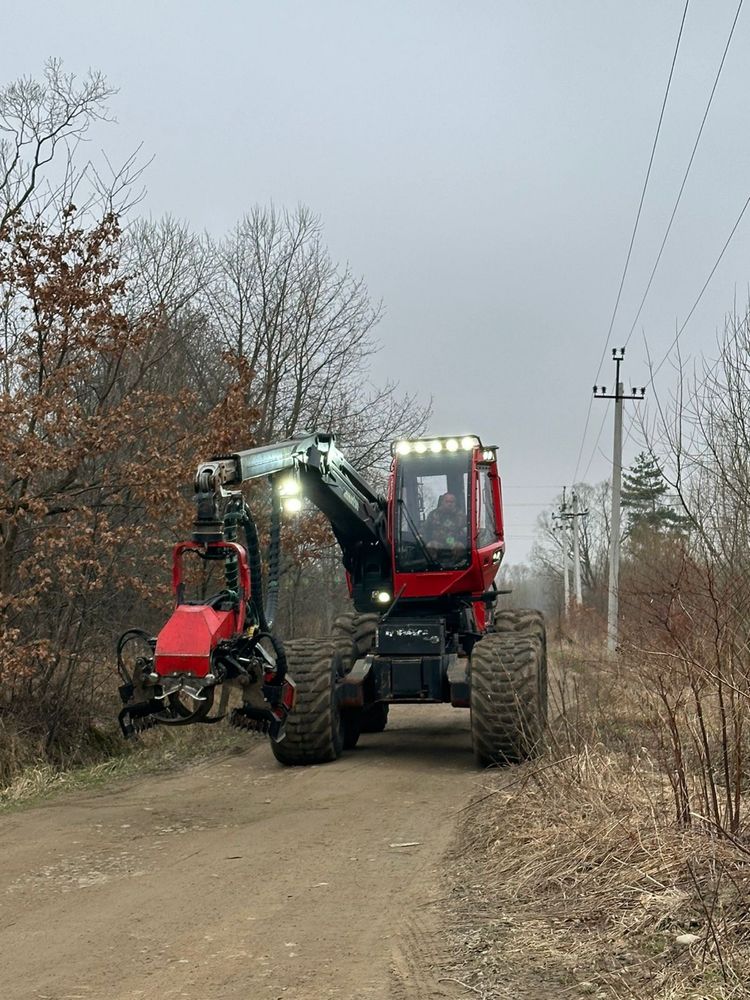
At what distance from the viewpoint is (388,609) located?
1291 cm

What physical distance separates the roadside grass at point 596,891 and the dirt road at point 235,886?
0.31 metres

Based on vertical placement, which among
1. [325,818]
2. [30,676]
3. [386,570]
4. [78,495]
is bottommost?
[325,818]

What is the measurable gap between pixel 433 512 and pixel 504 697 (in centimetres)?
271

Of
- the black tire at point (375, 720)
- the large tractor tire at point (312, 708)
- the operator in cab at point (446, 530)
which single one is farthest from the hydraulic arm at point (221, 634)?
the black tire at point (375, 720)

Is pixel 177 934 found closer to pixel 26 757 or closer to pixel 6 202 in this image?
pixel 26 757

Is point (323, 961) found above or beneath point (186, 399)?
beneath

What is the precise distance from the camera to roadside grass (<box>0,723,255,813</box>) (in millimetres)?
10695

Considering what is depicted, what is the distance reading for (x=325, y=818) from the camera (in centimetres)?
902

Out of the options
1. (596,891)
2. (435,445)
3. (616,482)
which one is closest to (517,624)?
(435,445)

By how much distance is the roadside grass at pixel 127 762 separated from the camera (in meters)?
10.7

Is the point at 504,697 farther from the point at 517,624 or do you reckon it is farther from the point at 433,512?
the point at 433,512

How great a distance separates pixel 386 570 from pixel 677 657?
7204 millimetres

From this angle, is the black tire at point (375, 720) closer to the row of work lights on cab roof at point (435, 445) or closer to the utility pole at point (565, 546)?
Result: the row of work lights on cab roof at point (435, 445)

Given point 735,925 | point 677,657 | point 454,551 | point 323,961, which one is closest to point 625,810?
point 677,657
